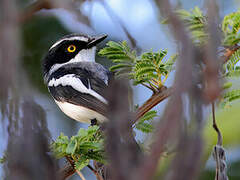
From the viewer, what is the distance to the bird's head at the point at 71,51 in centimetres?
417

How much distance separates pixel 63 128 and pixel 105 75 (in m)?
2.35

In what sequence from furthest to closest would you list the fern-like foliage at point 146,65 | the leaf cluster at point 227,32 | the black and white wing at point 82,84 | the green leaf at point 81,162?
1. the black and white wing at point 82,84
2. the fern-like foliage at point 146,65
3. the green leaf at point 81,162
4. the leaf cluster at point 227,32

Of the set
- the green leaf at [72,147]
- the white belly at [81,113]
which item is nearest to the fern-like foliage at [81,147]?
the green leaf at [72,147]

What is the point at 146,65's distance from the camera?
8.14ft

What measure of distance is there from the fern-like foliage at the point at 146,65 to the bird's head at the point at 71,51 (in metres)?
1.50

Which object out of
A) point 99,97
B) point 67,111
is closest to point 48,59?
point 67,111

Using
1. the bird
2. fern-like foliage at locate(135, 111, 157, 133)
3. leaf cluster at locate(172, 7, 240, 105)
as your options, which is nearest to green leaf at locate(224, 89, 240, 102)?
leaf cluster at locate(172, 7, 240, 105)

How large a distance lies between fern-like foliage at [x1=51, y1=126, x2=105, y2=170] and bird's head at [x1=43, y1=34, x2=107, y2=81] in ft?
6.44

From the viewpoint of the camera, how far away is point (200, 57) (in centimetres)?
88

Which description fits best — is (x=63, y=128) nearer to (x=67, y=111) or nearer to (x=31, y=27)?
(x=31, y=27)

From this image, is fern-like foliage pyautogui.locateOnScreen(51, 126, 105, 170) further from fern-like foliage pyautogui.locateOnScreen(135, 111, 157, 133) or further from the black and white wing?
the black and white wing

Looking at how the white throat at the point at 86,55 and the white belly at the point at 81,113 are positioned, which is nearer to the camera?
the white belly at the point at 81,113

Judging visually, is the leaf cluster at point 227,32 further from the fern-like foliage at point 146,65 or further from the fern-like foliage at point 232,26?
the fern-like foliage at point 146,65

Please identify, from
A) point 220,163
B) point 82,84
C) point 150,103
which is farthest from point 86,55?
point 220,163
